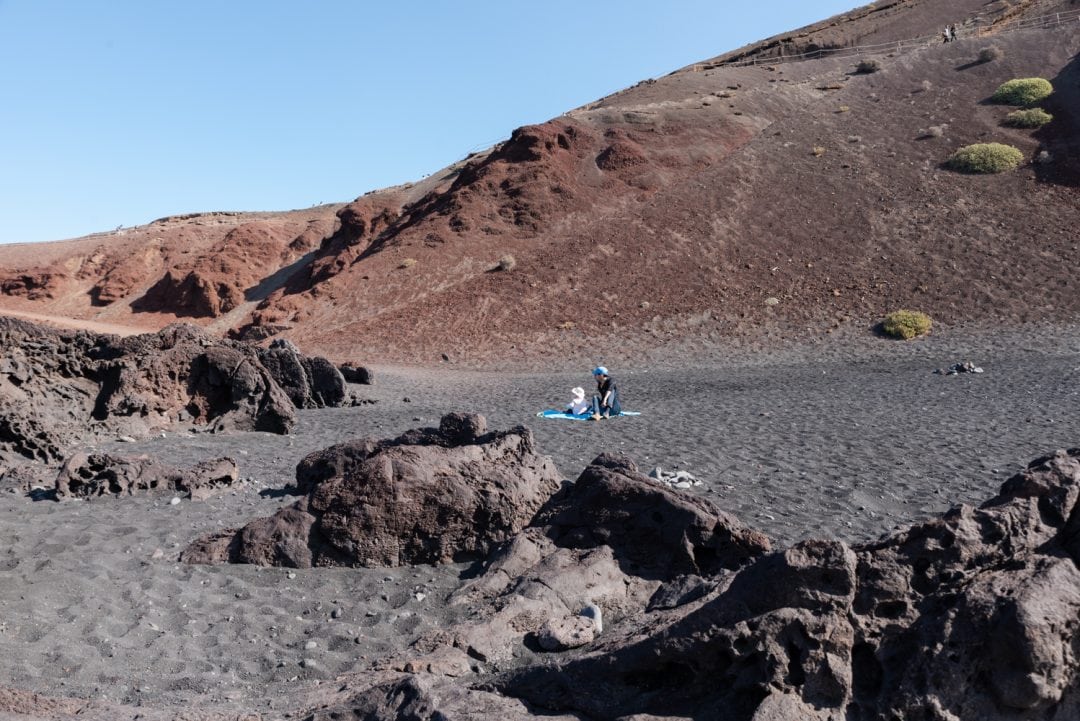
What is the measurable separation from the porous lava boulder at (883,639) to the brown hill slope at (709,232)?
20546mm

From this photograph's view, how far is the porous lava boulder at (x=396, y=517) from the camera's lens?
602 centimetres

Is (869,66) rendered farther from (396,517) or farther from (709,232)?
(396,517)

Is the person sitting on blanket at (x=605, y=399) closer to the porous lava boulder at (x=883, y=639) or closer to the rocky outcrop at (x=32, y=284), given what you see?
the porous lava boulder at (x=883, y=639)

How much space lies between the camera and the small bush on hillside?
43.3 m

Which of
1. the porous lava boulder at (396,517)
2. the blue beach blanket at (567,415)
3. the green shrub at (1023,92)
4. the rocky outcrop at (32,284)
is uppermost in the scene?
the rocky outcrop at (32,284)

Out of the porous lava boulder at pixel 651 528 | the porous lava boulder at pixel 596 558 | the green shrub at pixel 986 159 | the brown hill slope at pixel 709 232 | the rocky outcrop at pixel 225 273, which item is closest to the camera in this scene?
the porous lava boulder at pixel 596 558

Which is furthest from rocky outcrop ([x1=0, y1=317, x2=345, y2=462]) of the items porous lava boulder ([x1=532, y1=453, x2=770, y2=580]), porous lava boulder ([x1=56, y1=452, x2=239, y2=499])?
porous lava boulder ([x1=532, y1=453, x2=770, y2=580])

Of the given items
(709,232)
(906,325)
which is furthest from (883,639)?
(709,232)

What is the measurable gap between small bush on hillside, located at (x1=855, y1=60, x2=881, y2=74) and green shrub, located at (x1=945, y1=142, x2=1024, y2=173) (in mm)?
13261

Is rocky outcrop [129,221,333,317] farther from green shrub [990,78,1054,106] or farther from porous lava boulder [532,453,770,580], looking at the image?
porous lava boulder [532,453,770,580]

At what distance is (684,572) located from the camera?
5.19m

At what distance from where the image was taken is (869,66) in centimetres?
4366

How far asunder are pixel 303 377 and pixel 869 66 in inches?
1568

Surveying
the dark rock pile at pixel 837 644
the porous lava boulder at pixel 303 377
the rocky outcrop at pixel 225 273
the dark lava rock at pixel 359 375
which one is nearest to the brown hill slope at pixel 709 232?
the rocky outcrop at pixel 225 273
